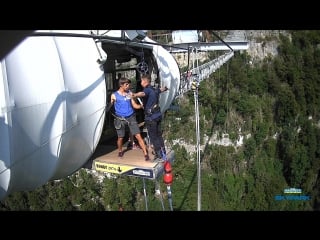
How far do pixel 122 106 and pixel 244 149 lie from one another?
29457 mm

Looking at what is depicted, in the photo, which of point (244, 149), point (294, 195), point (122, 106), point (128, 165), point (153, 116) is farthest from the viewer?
point (244, 149)

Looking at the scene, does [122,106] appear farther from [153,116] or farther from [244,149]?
[244,149]

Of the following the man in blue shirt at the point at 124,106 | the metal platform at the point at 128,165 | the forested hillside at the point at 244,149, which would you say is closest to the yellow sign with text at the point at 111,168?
the metal platform at the point at 128,165

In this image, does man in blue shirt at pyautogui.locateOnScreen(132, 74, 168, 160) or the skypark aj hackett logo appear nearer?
man in blue shirt at pyautogui.locateOnScreen(132, 74, 168, 160)

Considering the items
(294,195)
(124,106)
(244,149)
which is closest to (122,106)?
(124,106)

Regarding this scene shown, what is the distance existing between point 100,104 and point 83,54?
0.55 m

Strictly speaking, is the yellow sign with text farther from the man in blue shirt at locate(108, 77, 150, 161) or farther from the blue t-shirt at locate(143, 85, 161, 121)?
the blue t-shirt at locate(143, 85, 161, 121)

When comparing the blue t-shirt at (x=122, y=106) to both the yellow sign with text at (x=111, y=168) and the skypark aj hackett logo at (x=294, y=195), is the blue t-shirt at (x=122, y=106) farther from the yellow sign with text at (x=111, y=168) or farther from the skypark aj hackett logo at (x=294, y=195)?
the skypark aj hackett logo at (x=294, y=195)

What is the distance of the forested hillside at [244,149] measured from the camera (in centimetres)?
2875

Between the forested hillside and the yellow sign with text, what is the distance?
2207cm

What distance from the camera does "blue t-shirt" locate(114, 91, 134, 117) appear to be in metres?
4.23

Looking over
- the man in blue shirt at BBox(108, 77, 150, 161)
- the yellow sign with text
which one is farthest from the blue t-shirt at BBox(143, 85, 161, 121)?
the yellow sign with text

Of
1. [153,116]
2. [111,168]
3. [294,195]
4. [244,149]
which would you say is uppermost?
[153,116]

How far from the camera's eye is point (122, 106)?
4.25 m
